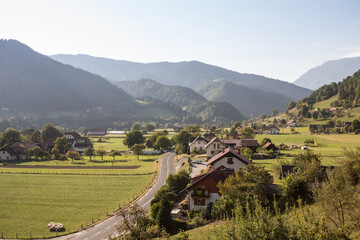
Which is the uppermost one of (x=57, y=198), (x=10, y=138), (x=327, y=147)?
(x=327, y=147)

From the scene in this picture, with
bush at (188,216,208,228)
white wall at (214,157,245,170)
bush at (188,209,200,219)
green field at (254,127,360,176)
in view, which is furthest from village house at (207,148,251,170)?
bush at (188,216,208,228)

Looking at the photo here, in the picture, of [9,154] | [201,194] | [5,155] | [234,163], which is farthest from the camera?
[9,154]

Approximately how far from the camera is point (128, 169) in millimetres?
70250

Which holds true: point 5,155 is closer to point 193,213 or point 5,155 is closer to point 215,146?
Result: point 215,146

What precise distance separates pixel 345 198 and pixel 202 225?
57.5 ft

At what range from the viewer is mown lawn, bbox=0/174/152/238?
35250 mm

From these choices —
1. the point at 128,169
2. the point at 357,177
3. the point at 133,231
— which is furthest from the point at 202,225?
the point at 128,169

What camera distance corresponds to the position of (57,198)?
1768 inches

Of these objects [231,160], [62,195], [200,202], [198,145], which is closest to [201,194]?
[200,202]

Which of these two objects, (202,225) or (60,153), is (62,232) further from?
(60,153)

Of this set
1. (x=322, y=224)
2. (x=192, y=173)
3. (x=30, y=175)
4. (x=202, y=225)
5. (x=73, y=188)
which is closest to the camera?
(x=322, y=224)

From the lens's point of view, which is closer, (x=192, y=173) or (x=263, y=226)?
(x=263, y=226)

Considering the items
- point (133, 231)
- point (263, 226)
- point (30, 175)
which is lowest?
point (30, 175)

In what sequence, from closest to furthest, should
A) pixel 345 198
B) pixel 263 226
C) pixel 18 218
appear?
pixel 263 226
pixel 345 198
pixel 18 218
